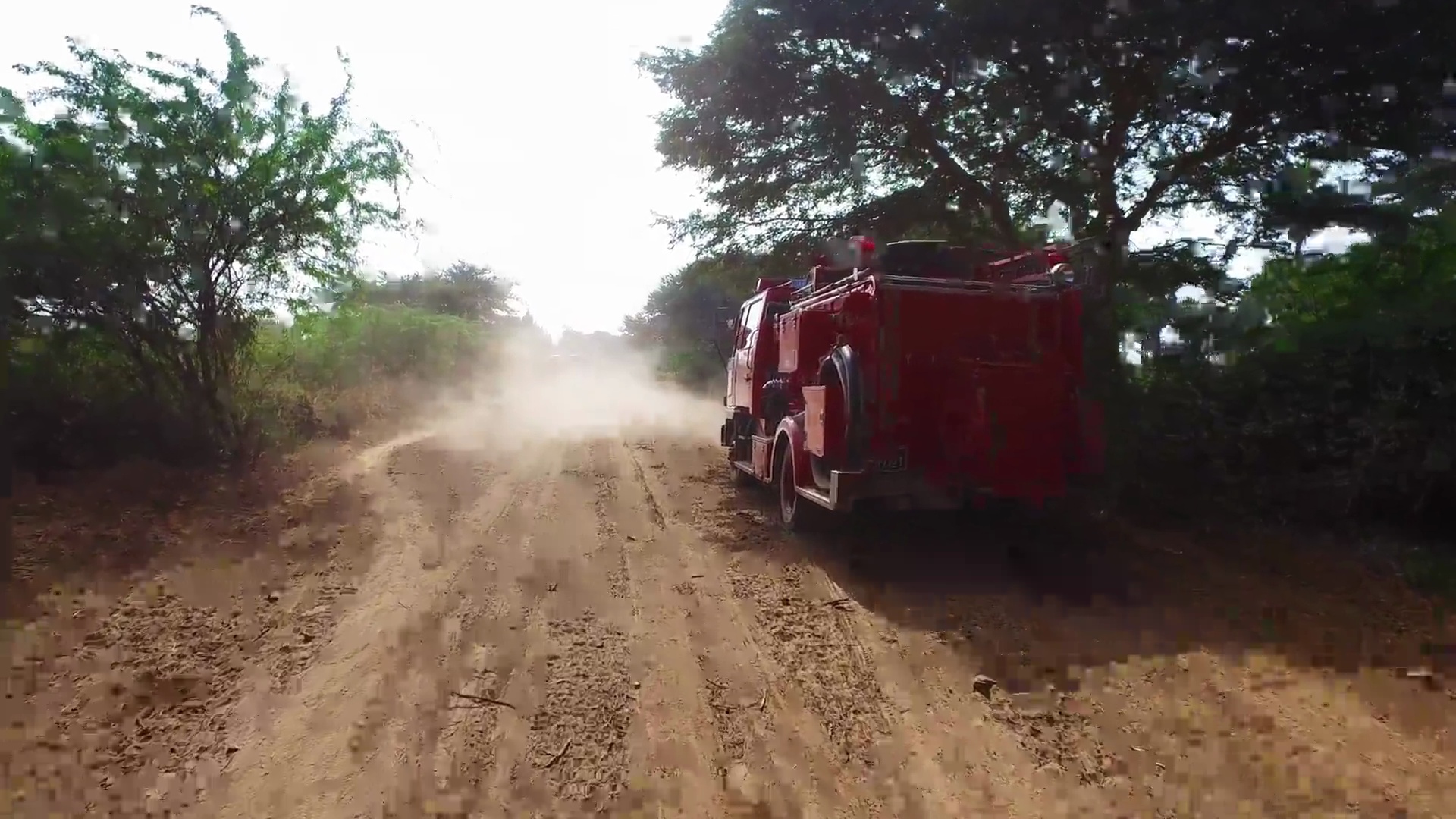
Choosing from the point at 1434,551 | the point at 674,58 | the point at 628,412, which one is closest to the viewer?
the point at 1434,551

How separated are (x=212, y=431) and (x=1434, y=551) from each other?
1121 cm

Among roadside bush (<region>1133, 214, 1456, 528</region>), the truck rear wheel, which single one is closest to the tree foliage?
roadside bush (<region>1133, 214, 1456, 528</region>)

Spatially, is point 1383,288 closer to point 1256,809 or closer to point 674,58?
point 1256,809

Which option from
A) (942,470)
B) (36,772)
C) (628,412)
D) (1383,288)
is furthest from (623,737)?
(628,412)

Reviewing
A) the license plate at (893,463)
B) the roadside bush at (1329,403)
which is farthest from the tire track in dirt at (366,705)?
the roadside bush at (1329,403)

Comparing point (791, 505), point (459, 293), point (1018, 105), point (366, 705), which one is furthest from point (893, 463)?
point (459, 293)

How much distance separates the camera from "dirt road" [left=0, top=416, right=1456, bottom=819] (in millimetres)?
3553

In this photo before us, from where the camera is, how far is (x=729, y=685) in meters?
4.60

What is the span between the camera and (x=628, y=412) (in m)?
22.7

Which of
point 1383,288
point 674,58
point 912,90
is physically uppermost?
point 674,58

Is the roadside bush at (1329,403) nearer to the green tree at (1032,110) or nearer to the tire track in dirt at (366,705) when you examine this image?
the green tree at (1032,110)

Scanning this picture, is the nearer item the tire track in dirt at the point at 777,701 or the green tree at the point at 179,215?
the tire track in dirt at the point at 777,701

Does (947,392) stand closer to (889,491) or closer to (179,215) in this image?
(889,491)

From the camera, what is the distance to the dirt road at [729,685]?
3.55 m
